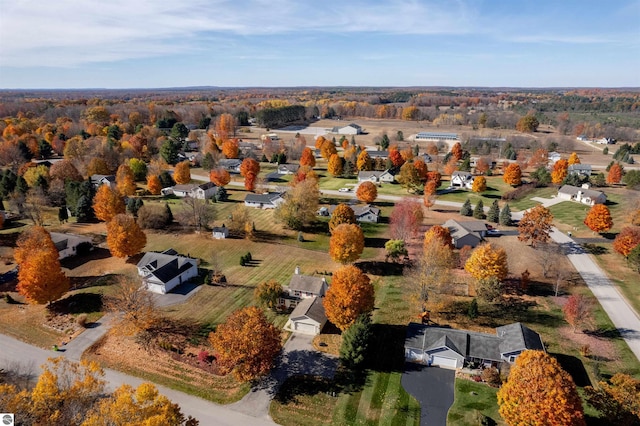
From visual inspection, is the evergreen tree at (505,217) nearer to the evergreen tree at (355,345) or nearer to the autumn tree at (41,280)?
the evergreen tree at (355,345)

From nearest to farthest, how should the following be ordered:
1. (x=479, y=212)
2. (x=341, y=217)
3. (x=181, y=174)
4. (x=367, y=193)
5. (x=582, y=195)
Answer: (x=341, y=217), (x=479, y=212), (x=367, y=193), (x=582, y=195), (x=181, y=174)

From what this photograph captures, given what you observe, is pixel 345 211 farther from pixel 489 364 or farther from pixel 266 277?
pixel 489 364

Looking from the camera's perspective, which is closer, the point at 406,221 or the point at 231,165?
the point at 406,221

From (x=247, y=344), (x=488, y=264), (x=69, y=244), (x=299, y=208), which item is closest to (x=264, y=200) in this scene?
(x=299, y=208)

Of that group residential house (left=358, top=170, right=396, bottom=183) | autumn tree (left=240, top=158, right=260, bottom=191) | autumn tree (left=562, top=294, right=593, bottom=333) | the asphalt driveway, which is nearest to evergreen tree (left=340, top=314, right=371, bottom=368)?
the asphalt driveway

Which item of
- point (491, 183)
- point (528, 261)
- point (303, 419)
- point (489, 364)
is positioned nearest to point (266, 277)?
point (303, 419)

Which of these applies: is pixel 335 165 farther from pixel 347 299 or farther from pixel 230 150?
pixel 347 299
